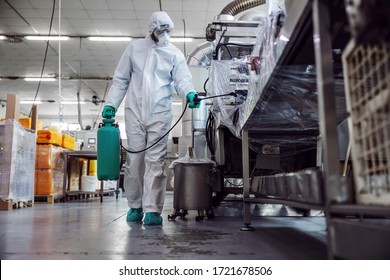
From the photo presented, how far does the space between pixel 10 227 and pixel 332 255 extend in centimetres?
181

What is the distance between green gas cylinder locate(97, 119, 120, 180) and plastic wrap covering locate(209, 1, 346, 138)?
0.70 meters

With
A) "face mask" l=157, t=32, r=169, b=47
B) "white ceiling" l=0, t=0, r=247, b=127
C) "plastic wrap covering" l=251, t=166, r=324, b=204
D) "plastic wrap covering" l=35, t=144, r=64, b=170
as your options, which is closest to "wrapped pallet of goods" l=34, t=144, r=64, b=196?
"plastic wrap covering" l=35, t=144, r=64, b=170

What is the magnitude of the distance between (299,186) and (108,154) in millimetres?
1441

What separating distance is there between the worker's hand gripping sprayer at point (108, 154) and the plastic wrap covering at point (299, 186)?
41.7 inches

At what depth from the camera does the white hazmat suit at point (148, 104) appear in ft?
6.77

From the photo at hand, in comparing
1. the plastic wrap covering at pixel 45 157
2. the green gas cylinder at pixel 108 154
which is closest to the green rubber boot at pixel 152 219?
the green gas cylinder at pixel 108 154

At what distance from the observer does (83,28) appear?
623cm

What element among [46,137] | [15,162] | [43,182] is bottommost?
[43,182]

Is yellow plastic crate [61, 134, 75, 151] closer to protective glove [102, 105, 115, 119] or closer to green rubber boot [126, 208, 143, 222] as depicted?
protective glove [102, 105, 115, 119]

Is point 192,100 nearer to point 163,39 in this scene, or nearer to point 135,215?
point 163,39

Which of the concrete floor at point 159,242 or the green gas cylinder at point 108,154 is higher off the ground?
the green gas cylinder at point 108,154

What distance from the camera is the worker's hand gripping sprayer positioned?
202cm

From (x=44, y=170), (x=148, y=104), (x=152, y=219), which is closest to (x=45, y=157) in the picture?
(x=44, y=170)

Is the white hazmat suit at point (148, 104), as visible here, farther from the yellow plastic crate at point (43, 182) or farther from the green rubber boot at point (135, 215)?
the yellow plastic crate at point (43, 182)
